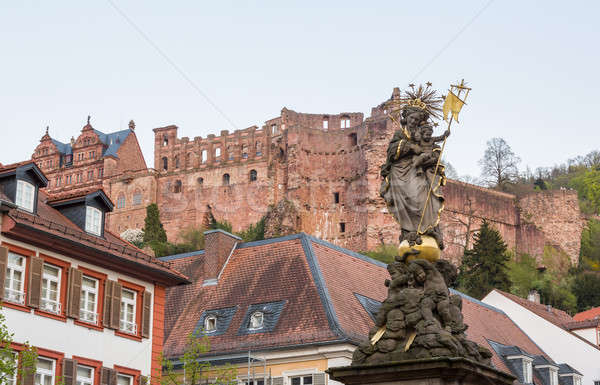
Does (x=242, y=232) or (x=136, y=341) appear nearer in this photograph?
(x=136, y=341)

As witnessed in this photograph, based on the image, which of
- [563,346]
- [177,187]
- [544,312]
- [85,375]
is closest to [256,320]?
[85,375]

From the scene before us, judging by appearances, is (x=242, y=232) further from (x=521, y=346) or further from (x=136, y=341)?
(x=136, y=341)

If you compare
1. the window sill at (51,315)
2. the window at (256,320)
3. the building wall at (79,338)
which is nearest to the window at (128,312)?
the building wall at (79,338)

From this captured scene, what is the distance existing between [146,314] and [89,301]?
6.59ft

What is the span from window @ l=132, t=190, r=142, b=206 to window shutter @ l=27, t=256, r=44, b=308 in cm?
7440

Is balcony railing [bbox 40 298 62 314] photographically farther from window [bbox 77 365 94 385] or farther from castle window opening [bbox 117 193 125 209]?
castle window opening [bbox 117 193 125 209]

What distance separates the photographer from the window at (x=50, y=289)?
2391cm

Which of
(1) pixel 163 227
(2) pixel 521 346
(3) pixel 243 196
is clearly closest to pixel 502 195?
(3) pixel 243 196

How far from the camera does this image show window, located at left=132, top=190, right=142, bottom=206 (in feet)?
320

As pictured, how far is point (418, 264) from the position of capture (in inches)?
435

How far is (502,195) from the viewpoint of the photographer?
97500mm

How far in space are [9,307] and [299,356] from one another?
29.8 feet

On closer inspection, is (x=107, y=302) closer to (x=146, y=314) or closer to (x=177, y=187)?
(x=146, y=314)

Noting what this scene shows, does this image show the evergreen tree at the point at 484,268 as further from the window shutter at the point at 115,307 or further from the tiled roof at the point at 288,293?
the window shutter at the point at 115,307
